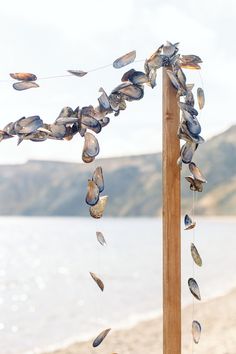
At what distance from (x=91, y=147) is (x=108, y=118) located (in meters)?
0.16

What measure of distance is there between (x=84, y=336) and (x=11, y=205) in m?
166

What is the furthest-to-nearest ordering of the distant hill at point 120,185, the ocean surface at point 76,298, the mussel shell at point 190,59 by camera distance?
the distant hill at point 120,185
the ocean surface at point 76,298
the mussel shell at point 190,59

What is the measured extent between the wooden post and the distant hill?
142253 millimetres

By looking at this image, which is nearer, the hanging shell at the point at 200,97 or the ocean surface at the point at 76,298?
the hanging shell at the point at 200,97

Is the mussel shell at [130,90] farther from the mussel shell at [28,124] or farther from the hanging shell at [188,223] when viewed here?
the hanging shell at [188,223]

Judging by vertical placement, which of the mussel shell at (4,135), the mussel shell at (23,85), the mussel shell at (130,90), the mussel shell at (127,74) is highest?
the mussel shell at (127,74)

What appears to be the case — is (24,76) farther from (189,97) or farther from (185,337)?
(185,337)

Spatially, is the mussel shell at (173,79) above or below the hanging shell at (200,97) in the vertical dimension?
above

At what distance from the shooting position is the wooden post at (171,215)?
2582mm

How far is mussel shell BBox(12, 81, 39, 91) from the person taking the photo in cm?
252

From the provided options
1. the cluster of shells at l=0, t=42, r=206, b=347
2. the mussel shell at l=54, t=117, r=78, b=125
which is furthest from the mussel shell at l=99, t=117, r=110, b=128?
the mussel shell at l=54, t=117, r=78, b=125

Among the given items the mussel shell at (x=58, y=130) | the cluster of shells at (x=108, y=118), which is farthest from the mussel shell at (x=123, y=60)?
the mussel shell at (x=58, y=130)

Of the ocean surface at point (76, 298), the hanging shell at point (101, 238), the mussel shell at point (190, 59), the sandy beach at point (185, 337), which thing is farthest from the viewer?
the ocean surface at point (76, 298)

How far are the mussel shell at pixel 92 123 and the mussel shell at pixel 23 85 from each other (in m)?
0.24
